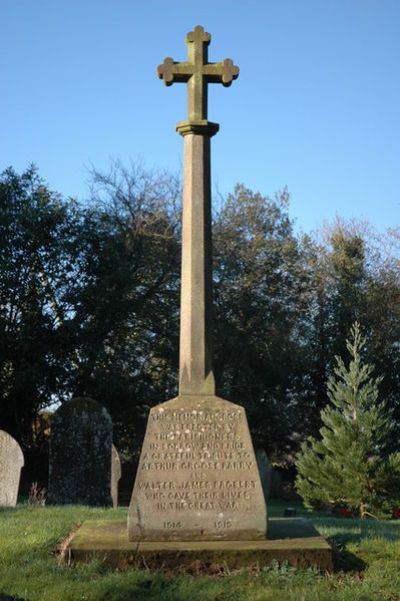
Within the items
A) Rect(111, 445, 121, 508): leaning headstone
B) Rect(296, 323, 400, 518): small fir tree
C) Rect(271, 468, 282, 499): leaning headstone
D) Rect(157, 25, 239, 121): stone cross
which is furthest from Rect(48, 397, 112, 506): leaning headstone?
Rect(271, 468, 282, 499): leaning headstone

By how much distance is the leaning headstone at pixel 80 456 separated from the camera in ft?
45.9

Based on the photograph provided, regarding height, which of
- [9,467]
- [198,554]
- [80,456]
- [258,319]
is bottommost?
[198,554]

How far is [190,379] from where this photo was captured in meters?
7.56

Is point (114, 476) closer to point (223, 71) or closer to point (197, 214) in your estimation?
point (197, 214)

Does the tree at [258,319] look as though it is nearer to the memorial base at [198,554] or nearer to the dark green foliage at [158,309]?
the dark green foliage at [158,309]

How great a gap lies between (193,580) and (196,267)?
2997 millimetres

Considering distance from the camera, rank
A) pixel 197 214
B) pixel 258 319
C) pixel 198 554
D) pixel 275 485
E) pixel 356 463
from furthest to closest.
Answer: pixel 258 319, pixel 275 485, pixel 356 463, pixel 197 214, pixel 198 554

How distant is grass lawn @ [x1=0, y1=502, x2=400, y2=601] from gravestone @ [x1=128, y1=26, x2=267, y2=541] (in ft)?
2.34

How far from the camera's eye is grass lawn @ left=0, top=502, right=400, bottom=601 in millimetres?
5918

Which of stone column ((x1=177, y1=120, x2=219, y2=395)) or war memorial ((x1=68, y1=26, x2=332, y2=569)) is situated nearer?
war memorial ((x1=68, y1=26, x2=332, y2=569))

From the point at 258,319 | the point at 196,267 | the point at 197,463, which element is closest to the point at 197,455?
the point at 197,463

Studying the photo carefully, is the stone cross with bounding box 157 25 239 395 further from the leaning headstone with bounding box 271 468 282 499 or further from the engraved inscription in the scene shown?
the leaning headstone with bounding box 271 468 282 499

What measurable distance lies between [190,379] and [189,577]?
1924 mm

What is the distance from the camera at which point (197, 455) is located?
731 centimetres
